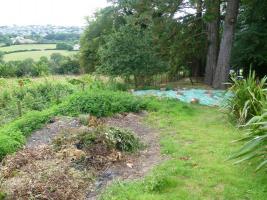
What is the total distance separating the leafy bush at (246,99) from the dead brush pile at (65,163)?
233cm

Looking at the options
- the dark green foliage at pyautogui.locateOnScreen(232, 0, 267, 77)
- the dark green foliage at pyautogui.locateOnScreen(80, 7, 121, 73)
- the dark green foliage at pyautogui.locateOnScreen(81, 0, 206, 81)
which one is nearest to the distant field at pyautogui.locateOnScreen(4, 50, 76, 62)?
the dark green foliage at pyautogui.locateOnScreen(80, 7, 121, 73)

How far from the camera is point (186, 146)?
6.88m

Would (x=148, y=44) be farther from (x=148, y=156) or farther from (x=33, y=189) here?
(x=33, y=189)

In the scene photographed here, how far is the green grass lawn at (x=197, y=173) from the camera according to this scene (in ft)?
16.0

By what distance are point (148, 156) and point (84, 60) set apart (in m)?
21.2

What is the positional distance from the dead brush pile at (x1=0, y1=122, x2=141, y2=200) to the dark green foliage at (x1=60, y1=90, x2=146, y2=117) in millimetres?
2182

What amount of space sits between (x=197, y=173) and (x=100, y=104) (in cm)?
414

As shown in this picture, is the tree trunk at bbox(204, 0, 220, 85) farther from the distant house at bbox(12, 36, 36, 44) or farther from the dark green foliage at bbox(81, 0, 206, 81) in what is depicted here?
the distant house at bbox(12, 36, 36, 44)

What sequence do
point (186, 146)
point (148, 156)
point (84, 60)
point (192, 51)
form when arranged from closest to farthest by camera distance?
point (148, 156)
point (186, 146)
point (192, 51)
point (84, 60)

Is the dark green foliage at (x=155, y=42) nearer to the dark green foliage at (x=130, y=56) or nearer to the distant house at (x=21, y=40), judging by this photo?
the dark green foliage at (x=130, y=56)

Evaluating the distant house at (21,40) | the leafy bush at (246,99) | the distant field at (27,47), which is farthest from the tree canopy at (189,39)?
the distant house at (21,40)

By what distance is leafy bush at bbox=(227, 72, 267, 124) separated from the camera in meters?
7.80

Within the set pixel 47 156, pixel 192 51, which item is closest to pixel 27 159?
pixel 47 156

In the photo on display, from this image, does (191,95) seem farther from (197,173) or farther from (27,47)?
(27,47)
